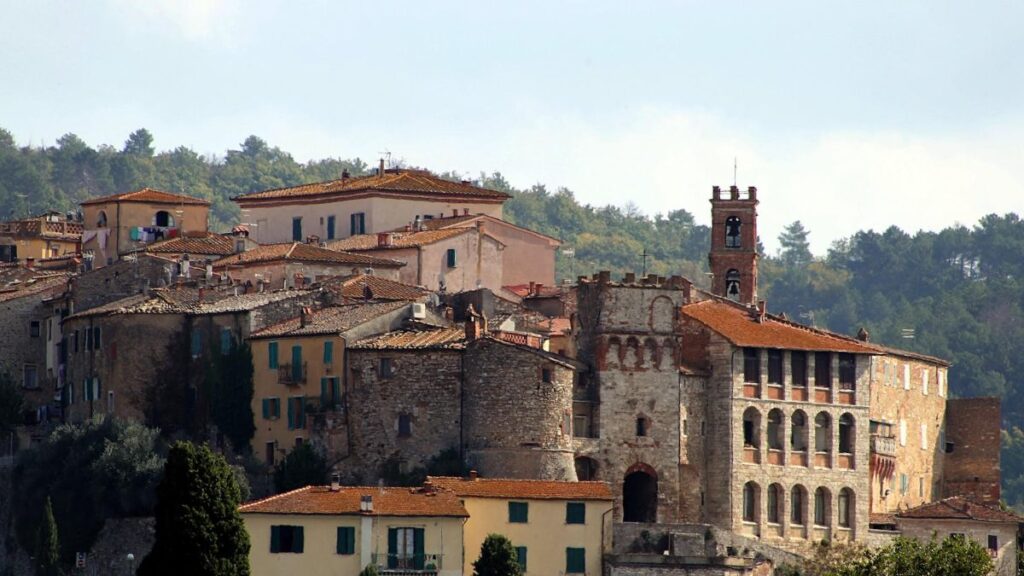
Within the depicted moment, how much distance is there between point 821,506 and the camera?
95.4 m

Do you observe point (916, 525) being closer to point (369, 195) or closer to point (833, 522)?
point (833, 522)

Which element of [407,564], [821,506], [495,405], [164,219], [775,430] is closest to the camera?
[407,564]

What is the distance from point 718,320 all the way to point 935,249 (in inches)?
4174

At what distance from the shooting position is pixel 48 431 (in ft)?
327

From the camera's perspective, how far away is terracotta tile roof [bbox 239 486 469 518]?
8175cm

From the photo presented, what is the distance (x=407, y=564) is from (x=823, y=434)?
759 inches

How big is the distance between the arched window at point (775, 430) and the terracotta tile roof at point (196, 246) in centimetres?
2481

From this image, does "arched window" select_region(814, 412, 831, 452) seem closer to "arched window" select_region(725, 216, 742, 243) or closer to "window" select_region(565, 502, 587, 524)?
"window" select_region(565, 502, 587, 524)

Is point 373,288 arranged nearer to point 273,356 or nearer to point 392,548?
point 273,356

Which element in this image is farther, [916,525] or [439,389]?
[916,525]

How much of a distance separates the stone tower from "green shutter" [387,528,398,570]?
31251 millimetres

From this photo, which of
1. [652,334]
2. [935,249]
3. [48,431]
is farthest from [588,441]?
[935,249]

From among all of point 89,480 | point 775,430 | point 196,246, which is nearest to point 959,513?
point 775,430

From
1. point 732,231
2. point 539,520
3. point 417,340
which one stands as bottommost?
point 539,520
